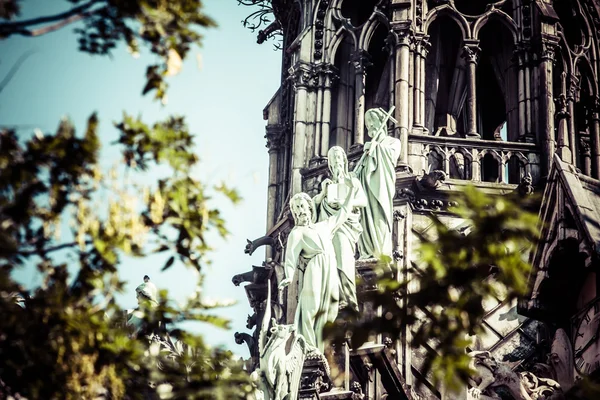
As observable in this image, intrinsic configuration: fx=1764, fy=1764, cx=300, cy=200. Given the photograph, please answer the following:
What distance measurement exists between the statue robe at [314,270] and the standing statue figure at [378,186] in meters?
1.76

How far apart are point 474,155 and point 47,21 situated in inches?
904

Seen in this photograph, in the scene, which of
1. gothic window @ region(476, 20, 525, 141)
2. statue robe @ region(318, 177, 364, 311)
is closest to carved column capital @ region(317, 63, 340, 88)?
gothic window @ region(476, 20, 525, 141)

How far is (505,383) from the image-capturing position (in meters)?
27.0

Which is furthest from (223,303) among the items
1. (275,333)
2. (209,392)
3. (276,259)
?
(276,259)

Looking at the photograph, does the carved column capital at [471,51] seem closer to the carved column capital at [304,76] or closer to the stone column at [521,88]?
the stone column at [521,88]

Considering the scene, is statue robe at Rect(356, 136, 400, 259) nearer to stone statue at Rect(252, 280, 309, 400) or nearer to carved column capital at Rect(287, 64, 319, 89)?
stone statue at Rect(252, 280, 309, 400)

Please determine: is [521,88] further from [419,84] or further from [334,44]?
[334,44]

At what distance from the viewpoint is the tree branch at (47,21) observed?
1213 centimetres

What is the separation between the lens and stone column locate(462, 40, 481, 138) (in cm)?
3556

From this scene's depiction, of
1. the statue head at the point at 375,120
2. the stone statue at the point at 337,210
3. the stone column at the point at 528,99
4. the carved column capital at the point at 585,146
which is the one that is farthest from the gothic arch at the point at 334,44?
the carved column capital at the point at 585,146

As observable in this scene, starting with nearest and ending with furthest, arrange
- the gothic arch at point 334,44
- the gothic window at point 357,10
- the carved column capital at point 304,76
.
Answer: the carved column capital at point 304,76, the gothic arch at point 334,44, the gothic window at point 357,10

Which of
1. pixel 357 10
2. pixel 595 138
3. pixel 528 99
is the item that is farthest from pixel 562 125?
pixel 357 10

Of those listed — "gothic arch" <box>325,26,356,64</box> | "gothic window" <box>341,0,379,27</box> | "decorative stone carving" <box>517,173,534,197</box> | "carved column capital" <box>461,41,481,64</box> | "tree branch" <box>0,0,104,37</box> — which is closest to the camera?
"tree branch" <box>0,0,104,37</box>

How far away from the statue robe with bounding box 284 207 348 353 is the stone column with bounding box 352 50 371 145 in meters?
6.26
